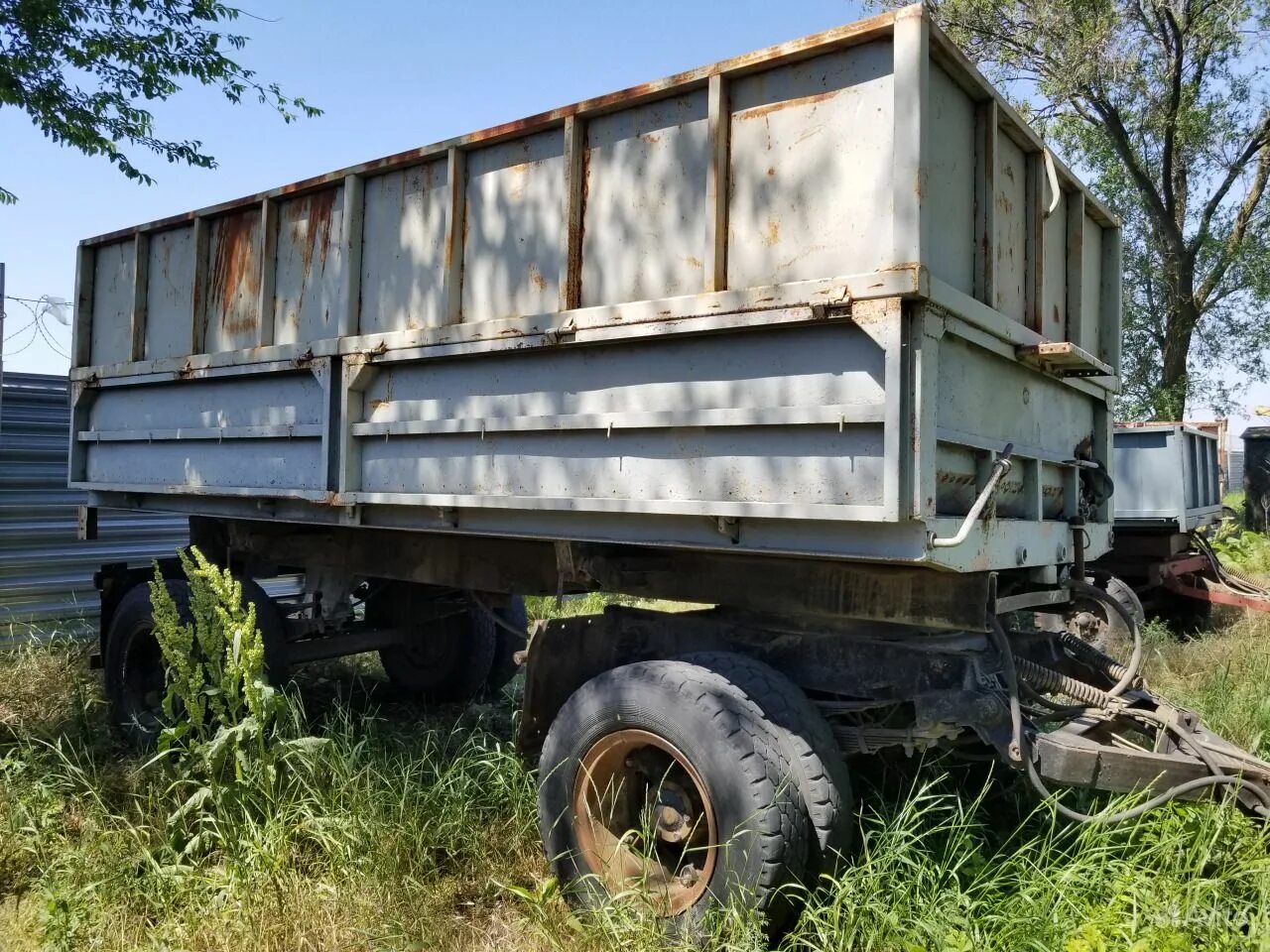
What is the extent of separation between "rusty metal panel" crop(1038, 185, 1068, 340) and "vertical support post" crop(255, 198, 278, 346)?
354cm

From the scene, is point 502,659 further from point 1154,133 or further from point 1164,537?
point 1154,133

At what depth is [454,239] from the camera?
3854 millimetres

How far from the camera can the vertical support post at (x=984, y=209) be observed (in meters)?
3.15

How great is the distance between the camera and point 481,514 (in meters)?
3.74

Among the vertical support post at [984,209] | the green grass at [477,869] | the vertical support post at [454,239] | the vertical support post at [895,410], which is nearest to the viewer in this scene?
the vertical support post at [895,410]

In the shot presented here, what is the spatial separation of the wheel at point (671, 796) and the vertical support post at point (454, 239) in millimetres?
1632

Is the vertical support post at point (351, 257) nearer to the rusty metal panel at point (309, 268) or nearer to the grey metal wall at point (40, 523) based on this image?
the rusty metal panel at point (309, 268)

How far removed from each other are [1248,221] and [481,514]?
1686 centimetres

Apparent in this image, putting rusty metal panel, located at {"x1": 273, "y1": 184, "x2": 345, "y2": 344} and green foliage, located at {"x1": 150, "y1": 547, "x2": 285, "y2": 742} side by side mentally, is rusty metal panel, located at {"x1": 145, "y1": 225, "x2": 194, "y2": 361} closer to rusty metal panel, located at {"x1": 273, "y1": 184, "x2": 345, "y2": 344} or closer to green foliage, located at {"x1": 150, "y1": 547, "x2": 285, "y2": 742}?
rusty metal panel, located at {"x1": 273, "y1": 184, "x2": 345, "y2": 344}

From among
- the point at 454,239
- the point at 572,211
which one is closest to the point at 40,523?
the point at 454,239

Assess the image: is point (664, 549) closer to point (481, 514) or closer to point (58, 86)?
point (481, 514)

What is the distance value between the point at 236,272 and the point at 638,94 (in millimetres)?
2657

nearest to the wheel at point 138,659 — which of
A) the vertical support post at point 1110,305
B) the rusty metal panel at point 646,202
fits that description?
the rusty metal panel at point 646,202

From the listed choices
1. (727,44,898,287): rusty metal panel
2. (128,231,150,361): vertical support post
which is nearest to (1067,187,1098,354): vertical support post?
(727,44,898,287): rusty metal panel
